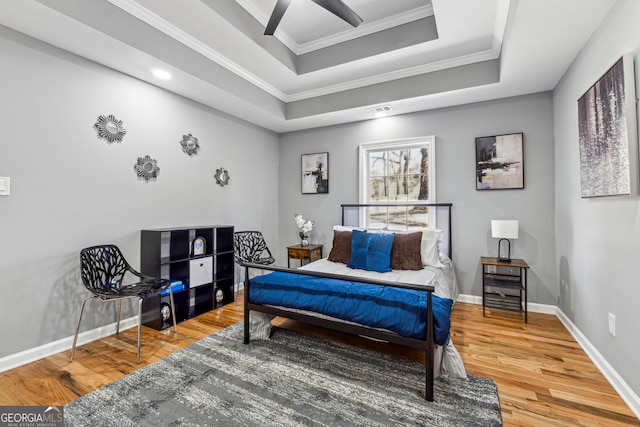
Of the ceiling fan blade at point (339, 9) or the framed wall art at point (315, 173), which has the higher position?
the ceiling fan blade at point (339, 9)


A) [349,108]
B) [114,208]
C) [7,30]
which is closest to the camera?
[7,30]

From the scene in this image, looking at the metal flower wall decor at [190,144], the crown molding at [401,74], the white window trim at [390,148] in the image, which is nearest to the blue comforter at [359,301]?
the metal flower wall decor at [190,144]

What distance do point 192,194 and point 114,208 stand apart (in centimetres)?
89

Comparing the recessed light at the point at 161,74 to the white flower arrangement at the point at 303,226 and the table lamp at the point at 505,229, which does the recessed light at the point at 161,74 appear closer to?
the white flower arrangement at the point at 303,226

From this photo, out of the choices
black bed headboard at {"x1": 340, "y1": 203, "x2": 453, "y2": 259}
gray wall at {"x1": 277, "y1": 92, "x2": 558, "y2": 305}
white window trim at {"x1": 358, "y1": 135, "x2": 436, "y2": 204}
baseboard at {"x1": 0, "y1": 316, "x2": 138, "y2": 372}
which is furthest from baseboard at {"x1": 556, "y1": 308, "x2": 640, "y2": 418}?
baseboard at {"x1": 0, "y1": 316, "x2": 138, "y2": 372}

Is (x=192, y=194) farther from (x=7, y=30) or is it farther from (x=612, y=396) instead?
(x=612, y=396)

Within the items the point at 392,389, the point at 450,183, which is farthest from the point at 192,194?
the point at 450,183

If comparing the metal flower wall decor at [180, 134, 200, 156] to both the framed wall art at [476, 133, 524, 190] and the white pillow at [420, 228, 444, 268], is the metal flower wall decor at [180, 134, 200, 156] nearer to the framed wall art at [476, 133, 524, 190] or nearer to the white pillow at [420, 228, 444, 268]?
the white pillow at [420, 228, 444, 268]

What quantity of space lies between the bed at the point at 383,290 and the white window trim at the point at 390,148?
0.29 metres

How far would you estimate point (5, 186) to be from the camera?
2107 mm

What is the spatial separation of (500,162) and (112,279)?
14.4ft

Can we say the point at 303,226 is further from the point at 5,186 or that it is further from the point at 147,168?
the point at 5,186

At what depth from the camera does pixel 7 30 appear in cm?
211

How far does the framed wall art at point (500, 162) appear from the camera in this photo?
10.9ft
